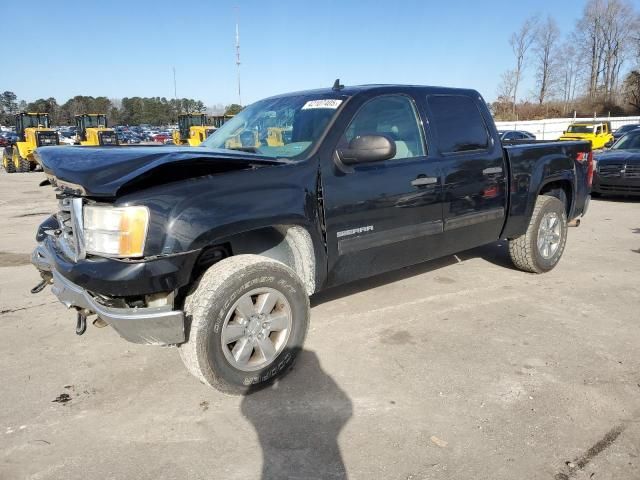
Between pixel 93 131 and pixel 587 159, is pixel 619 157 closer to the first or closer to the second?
pixel 587 159

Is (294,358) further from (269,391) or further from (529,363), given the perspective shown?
(529,363)

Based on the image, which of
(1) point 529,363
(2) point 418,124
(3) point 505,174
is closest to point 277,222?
(2) point 418,124

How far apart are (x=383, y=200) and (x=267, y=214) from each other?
1034mm

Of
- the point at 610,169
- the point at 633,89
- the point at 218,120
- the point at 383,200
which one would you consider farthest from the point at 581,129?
the point at 633,89

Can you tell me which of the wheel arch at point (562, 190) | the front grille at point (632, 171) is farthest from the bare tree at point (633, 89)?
the wheel arch at point (562, 190)

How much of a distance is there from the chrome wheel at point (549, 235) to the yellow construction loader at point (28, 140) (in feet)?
72.9

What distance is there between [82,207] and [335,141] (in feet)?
5.50

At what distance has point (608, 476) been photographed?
2361 millimetres

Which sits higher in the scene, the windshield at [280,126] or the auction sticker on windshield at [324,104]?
the auction sticker on windshield at [324,104]

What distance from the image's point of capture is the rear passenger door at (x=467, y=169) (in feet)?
13.9

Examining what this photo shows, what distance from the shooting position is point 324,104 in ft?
12.5

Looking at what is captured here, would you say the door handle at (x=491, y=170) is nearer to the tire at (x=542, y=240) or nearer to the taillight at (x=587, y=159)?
the tire at (x=542, y=240)

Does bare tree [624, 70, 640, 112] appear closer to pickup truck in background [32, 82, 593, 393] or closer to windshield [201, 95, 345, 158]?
pickup truck in background [32, 82, 593, 393]

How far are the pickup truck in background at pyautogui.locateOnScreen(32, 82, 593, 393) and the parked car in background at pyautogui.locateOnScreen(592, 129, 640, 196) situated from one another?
7313 mm
